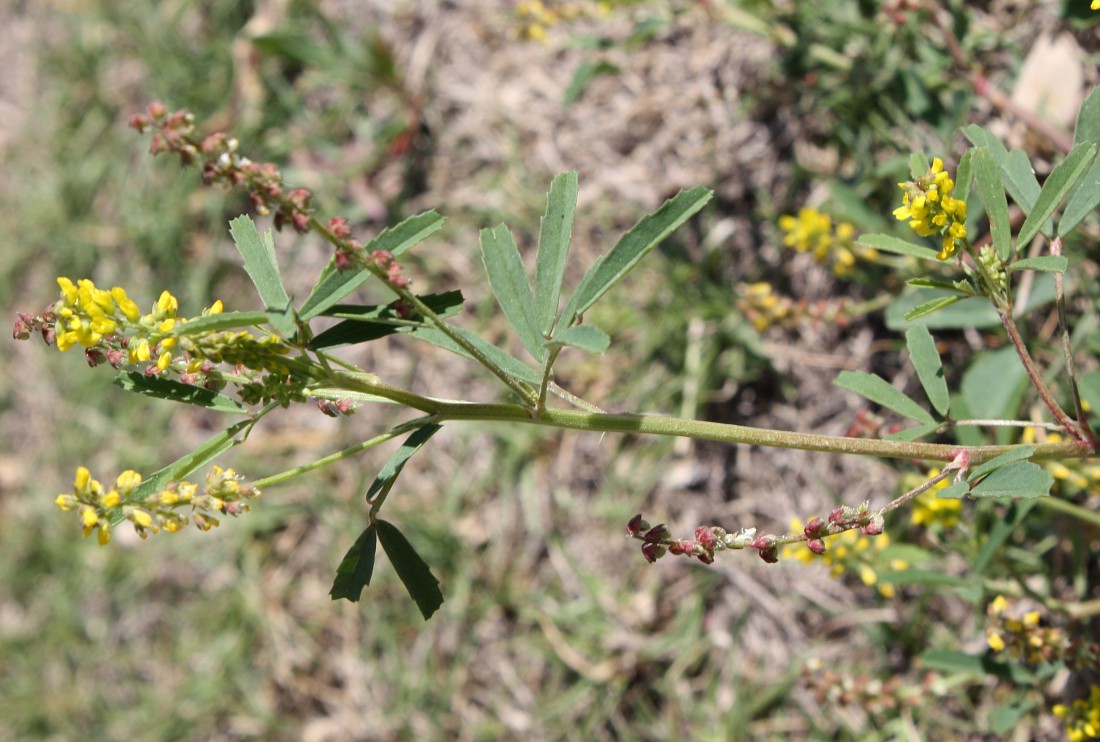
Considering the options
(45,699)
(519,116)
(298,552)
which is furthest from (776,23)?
(45,699)

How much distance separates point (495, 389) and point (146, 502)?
6.95ft

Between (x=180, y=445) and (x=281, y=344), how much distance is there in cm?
277

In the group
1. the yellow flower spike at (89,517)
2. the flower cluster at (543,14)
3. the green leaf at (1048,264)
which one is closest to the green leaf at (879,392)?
the green leaf at (1048,264)

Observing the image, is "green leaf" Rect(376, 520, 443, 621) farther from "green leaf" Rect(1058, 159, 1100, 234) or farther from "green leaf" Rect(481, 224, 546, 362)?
"green leaf" Rect(1058, 159, 1100, 234)

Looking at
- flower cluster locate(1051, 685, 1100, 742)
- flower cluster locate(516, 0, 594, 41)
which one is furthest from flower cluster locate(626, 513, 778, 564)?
flower cluster locate(516, 0, 594, 41)

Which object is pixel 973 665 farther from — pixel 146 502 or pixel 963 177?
pixel 146 502

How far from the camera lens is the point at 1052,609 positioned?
2.04 m

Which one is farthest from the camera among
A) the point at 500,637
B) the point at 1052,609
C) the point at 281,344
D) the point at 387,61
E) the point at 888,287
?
the point at 387,61

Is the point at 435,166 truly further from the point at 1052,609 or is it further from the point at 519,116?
the point at 1052,609

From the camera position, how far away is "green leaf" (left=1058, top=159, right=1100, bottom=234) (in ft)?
5.07

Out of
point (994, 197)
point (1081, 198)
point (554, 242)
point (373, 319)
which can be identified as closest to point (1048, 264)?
point (994, 197)

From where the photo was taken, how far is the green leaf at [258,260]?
4.87 ft

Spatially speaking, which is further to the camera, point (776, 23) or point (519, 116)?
point (519, 116)

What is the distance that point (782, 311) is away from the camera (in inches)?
97.0
